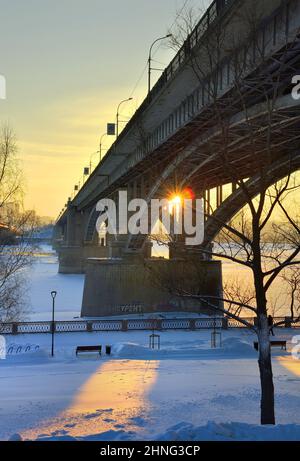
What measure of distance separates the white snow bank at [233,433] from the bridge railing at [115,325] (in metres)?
17.1

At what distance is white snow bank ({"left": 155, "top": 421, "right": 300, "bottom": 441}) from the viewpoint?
568 centimetres

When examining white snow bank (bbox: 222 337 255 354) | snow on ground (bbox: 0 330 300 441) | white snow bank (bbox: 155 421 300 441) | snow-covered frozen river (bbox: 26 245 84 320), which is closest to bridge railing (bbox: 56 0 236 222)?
white snow bank (bbox: 155 421 300 441)

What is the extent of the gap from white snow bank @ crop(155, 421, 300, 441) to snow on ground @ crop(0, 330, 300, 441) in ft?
0.04

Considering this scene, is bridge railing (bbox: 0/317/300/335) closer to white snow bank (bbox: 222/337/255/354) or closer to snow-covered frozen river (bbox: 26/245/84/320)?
snow-covered frozen river (bbox: 26/245/84/320)

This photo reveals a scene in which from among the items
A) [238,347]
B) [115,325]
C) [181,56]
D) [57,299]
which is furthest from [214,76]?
[57,299]

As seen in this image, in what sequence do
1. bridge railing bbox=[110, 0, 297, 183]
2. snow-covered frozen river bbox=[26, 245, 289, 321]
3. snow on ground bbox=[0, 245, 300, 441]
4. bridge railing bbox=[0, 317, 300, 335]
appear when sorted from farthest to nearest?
snow-covered frozen river bbox=[26, 245, 289, 321]
bridge railing bbox=[0, 317, 300, 335]
bridge railing bbox=[110, 0, 297, 183]
snow on ground bbox=[0, 245, 300, 441]

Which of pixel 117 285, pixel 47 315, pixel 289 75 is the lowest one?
pixel 47 315

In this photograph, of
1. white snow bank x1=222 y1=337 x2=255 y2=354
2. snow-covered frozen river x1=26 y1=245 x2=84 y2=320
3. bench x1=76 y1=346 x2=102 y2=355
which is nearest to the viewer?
bench x1=76 y1=346 x2=102 y2=355

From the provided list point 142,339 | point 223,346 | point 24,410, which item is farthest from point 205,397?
point 142,339

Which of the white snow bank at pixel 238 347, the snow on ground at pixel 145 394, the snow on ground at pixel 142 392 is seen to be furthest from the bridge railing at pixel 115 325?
the white snow bank at pixel 238 347

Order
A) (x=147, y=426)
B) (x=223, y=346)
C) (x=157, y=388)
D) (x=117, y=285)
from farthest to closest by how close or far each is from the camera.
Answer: (x=117, y=285) < (x=223, y=346) < (x=157, y=388) < (x=147, y=426)

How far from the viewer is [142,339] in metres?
22.7

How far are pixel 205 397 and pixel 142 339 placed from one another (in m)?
11.8

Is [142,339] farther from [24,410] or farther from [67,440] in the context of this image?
[67,440]
